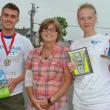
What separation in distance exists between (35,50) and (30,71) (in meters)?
0.31

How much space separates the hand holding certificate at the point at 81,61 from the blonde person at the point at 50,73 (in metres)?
0.16

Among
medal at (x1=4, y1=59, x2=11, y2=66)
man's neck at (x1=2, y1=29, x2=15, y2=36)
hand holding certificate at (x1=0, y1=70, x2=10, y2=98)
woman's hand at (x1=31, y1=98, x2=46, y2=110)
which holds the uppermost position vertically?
man's neck at (x1=2, y1=29, x2=15, y2=36)

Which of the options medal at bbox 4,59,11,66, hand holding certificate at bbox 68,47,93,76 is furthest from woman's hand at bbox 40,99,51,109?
medal at bbox 4,59,11,66

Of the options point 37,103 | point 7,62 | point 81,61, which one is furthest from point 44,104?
point 7,62

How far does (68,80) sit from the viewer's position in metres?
4.93

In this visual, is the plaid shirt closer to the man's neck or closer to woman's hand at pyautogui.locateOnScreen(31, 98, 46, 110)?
woman's hand at pyautogui.locateOnScreen(31, 98, 46, 110)

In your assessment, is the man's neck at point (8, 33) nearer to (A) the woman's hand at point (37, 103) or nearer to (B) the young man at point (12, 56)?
(B) the young man at point (12, 56)

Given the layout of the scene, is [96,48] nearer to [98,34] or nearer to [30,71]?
[98,34]

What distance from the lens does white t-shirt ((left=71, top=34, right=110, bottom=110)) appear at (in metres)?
4.59

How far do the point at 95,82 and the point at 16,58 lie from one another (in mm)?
1477

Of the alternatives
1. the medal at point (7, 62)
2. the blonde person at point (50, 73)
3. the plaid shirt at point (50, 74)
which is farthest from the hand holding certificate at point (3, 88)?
the plaid shirt at point (50, 74)

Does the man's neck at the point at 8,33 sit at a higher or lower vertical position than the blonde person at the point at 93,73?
higher

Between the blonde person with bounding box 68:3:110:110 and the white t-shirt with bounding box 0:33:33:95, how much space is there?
1048 mm

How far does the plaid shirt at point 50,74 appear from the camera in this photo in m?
4.87
